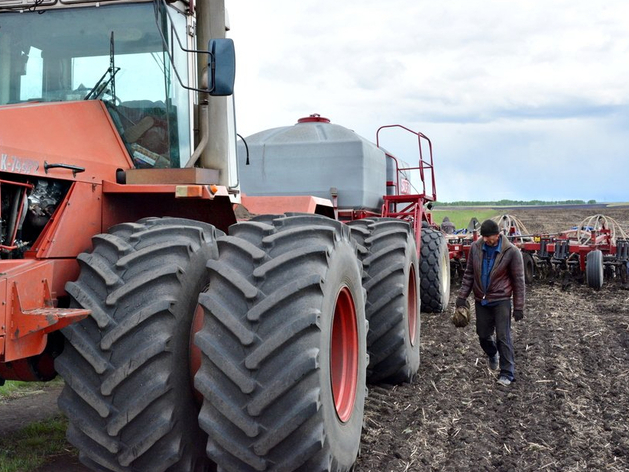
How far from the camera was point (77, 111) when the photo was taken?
456cm

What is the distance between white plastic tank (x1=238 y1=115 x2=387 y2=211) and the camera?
10047 millimetres

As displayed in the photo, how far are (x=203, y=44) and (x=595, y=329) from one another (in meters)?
7.36

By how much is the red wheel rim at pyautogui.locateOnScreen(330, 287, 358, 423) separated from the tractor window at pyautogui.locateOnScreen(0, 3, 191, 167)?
1489mm

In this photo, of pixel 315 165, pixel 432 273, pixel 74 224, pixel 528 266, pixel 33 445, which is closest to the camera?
pixel 74 224

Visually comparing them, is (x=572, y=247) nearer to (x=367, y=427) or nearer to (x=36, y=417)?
(x=367, y=427)

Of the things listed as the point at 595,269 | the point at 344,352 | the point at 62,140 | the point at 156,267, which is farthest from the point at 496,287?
the point at 595,269

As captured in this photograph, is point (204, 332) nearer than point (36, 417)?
Yes

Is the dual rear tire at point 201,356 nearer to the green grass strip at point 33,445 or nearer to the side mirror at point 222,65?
the side mirror at point 222,65

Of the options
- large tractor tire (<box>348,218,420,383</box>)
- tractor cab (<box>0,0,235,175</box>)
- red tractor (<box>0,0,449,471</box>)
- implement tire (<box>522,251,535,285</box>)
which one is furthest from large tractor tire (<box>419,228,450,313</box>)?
tractor cab (<box>0,0,235,175</box>)

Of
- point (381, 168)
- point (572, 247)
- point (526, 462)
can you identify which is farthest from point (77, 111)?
point (572, 247)

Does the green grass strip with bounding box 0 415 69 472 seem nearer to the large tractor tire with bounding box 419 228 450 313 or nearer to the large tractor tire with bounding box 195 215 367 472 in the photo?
the large tractor tire with bounding box 195 215 367 472

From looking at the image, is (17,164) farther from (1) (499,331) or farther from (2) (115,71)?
(1) (499,331)

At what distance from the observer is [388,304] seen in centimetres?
650

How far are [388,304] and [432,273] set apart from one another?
190 inches
